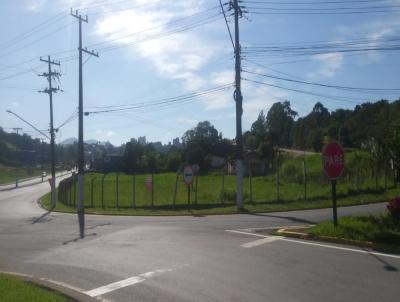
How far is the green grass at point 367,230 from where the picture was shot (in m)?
12.9

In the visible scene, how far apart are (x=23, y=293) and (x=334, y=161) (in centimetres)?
861

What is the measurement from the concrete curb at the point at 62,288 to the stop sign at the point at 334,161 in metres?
7.43

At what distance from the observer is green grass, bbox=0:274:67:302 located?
8.41 m

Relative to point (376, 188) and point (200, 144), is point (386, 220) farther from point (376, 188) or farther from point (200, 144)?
point (200, 144)

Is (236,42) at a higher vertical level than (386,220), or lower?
higher

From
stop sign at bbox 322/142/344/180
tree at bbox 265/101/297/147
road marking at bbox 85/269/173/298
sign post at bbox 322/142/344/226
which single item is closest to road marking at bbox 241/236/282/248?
sign post at bbox 322/142/344/226

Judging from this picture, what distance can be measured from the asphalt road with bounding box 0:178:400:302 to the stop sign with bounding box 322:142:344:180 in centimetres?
203

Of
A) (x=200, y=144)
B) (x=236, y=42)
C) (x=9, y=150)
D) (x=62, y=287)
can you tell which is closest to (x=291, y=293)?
(x=62, y=287)

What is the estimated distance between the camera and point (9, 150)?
535 feet

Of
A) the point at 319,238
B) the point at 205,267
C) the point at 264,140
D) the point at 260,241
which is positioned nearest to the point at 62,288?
the point at 205,267

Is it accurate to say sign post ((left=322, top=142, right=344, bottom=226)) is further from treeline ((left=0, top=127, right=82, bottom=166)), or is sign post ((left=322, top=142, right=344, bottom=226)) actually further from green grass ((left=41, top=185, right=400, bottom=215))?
treeline ((left=0, top=127, right=82, bottom=166))

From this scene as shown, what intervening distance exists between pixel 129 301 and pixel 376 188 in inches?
1004

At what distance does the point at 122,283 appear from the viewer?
10.0 m

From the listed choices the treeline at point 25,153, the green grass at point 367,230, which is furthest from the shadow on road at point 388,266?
the treeline at point 25,153
